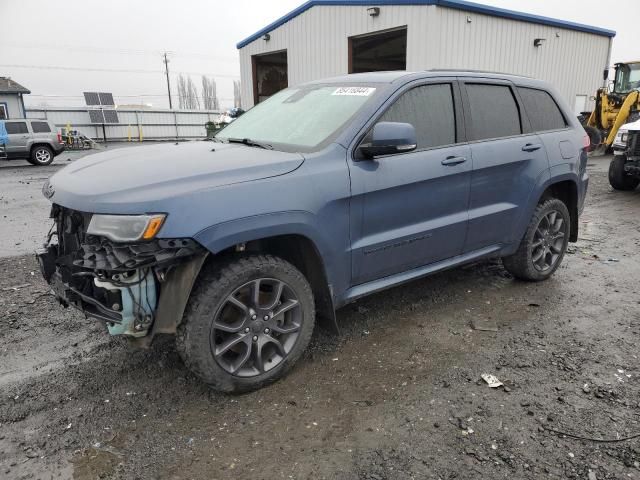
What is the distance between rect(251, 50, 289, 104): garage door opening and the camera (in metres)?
20.9

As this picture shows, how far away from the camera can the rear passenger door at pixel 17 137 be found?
1748cm

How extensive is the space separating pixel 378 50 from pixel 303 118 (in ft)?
58.2

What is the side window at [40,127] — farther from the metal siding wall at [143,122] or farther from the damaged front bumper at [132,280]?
the damaged front bumper at [132,280]

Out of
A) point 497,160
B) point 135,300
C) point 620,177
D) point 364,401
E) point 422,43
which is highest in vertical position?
point 422,43

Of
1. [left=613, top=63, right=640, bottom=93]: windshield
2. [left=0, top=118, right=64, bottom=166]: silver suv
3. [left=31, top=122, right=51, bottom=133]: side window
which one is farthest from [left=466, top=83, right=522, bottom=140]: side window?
[left=31, top=122, right=51, bottom=133]: side window

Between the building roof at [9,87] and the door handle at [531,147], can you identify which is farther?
the building roof at [9,87]

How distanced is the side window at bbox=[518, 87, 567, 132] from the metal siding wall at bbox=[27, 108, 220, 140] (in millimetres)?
32273

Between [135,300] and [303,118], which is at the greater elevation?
[303,118]

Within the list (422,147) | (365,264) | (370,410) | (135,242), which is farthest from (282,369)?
(422,147)

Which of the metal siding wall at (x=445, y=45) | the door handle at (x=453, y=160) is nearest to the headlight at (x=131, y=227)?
the door handle at (x=453, y=160)

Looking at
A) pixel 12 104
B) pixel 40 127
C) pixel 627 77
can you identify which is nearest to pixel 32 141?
pixel 40 127

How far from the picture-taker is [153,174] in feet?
8.66

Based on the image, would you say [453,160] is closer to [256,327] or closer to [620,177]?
[256,327]

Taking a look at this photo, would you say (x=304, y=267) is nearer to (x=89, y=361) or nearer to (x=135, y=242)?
(x=135, y=242)
